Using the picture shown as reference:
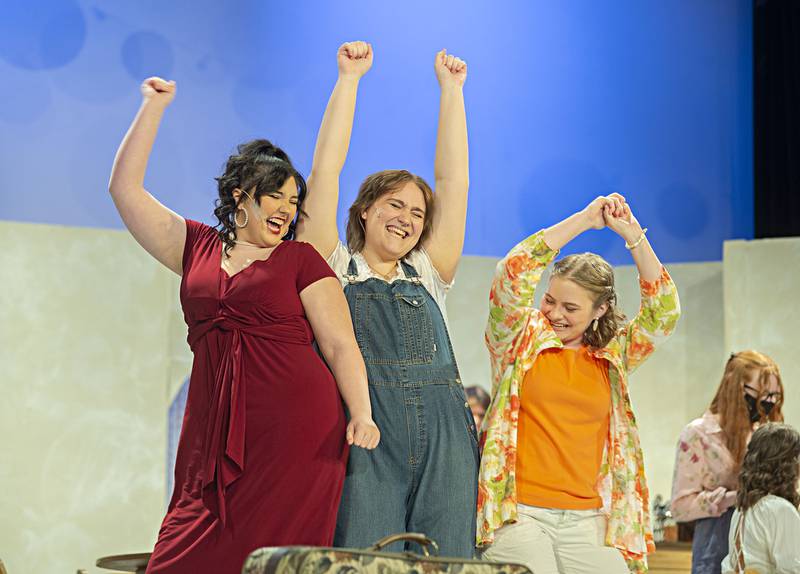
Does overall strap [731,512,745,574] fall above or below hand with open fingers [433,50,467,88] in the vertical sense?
below

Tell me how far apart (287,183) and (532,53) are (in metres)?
4.66

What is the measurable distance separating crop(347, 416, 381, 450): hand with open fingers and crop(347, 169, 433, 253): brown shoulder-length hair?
2.00 feet

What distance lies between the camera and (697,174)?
7.73 metres

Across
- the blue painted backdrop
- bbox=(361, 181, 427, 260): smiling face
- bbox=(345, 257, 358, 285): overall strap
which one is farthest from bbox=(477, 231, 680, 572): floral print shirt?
the blue painted backdrop

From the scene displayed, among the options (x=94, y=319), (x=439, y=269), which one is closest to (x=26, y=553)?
(x=94, y=319)

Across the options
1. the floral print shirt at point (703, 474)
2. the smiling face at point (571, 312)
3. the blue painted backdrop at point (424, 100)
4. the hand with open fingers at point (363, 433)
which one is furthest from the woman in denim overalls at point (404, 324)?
the blue painted backdrop at point (424, 100)

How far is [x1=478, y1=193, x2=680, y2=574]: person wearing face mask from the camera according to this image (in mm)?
3244

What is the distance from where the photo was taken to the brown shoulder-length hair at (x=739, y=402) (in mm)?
5207

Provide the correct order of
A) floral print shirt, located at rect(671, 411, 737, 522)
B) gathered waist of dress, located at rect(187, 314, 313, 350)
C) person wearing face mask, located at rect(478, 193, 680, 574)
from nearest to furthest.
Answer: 1. gathered waist of dress, located at rect(187, 314, 313, 350)
2. person wearing face mask, located at rect(478, 193, 680, 574)
3. floral print shirt, located at rect(671, 411, 737, 522)

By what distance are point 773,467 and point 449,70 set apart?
2.22 meters

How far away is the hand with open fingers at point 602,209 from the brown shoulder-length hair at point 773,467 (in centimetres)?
176

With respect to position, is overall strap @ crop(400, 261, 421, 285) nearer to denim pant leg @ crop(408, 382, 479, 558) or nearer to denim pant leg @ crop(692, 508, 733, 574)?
denim pant leg @ crop(408, 382, 479, 558)

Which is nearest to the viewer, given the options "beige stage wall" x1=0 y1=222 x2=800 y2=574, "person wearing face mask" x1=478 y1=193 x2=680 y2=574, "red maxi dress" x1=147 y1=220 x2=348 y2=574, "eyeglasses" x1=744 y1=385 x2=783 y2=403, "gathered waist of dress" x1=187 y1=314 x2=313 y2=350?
"red maxi dress" x1=147 y1=220 x2=348 y2=574

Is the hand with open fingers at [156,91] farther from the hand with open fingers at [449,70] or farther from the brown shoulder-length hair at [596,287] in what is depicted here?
the brown shoulder-length hair at [596,287]
